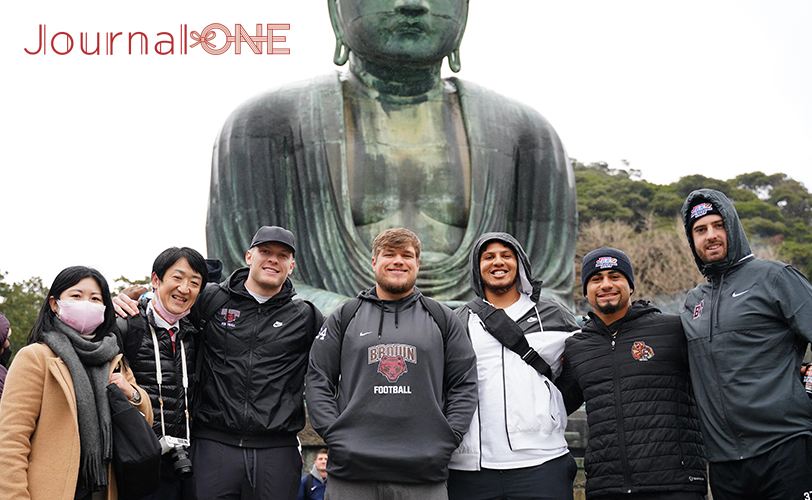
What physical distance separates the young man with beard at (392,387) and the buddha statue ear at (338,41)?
3.61 m

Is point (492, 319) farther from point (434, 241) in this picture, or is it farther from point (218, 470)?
point (434, 241)

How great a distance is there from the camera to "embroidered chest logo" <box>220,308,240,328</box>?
Result: 3792 mm

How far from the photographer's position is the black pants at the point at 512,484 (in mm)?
3438

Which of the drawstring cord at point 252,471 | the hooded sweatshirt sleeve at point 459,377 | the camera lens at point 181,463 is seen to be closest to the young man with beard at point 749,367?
the hooded sweatshirt sleeve at point 459,377

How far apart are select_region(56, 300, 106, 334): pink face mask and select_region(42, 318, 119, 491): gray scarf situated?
0.08 feet

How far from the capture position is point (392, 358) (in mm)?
3367

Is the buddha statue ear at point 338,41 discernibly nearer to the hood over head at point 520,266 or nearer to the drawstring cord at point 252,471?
the hood over head at point 520,266

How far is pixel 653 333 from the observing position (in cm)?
371

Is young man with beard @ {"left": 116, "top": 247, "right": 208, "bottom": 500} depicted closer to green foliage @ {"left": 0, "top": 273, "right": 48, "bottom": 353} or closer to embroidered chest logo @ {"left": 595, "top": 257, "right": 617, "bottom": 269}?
embroidered chest logo @ {"left": 595, "top": 257, "right": 617, "bottom": 269}

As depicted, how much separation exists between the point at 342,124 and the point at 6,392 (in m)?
3.94

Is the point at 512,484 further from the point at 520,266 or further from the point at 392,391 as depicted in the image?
the point at 520,266

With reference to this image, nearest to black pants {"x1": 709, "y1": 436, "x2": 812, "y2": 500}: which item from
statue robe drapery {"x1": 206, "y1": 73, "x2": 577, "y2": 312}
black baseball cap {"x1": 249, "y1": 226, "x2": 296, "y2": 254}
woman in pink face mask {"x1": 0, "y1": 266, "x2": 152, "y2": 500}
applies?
black baseball cap {"x1": 249, "y1": 226, "x2": 296, "y2": 254}

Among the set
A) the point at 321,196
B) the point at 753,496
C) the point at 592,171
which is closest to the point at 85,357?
the point at 753,496

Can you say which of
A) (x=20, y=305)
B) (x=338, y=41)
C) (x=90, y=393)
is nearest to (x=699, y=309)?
(x=90, y=393)
